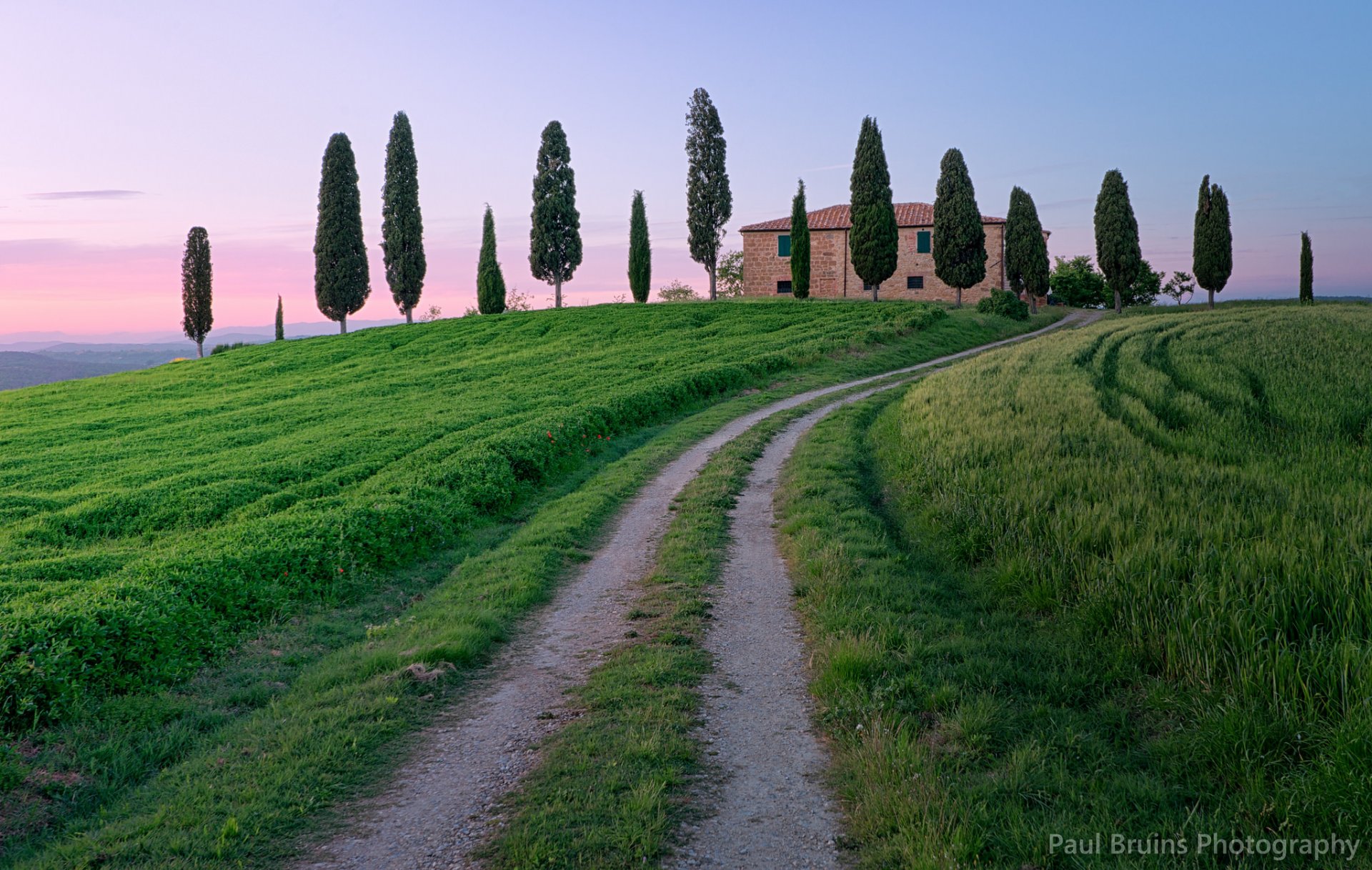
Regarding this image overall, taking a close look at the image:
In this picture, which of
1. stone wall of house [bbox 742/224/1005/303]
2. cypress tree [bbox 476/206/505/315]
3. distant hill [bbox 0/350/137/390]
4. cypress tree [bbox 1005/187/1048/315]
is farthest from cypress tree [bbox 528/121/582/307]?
distant hill [bbox 0/350/137/390]

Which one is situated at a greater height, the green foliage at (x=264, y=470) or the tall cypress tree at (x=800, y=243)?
the tall cypress tree at (x=800, y=243)

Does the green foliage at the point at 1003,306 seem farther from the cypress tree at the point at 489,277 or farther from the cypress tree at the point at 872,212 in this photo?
the cypress tree at the point at 489,277

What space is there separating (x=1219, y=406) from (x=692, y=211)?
5045cm

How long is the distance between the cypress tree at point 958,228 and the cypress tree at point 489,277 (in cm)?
3481

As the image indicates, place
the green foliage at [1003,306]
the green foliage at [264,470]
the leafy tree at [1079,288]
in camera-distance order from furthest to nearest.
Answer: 1. the leafy tree at [1079,288]
2. the green foliage at [1003,306]
3. the green foliage at [264,470]

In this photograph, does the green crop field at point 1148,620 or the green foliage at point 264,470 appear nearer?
the green crop field at point 1148,620

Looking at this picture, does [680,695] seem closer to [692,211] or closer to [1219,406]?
[1219,406]

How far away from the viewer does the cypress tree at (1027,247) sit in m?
64.6

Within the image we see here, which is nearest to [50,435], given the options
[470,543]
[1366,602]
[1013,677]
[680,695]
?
[470,543]

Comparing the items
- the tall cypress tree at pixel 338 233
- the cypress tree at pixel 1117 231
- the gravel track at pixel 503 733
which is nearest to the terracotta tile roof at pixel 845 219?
the cypress tree at pixel 1117 231

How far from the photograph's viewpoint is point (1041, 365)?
25328mm

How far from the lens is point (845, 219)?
69312mm

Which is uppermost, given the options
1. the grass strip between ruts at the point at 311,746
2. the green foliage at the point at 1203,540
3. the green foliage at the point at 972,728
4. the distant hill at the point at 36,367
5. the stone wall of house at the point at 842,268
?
the stone wall of house at the point at 842,268

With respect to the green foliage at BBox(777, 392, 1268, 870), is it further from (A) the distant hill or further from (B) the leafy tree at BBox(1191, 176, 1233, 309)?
(A) the distant hill
